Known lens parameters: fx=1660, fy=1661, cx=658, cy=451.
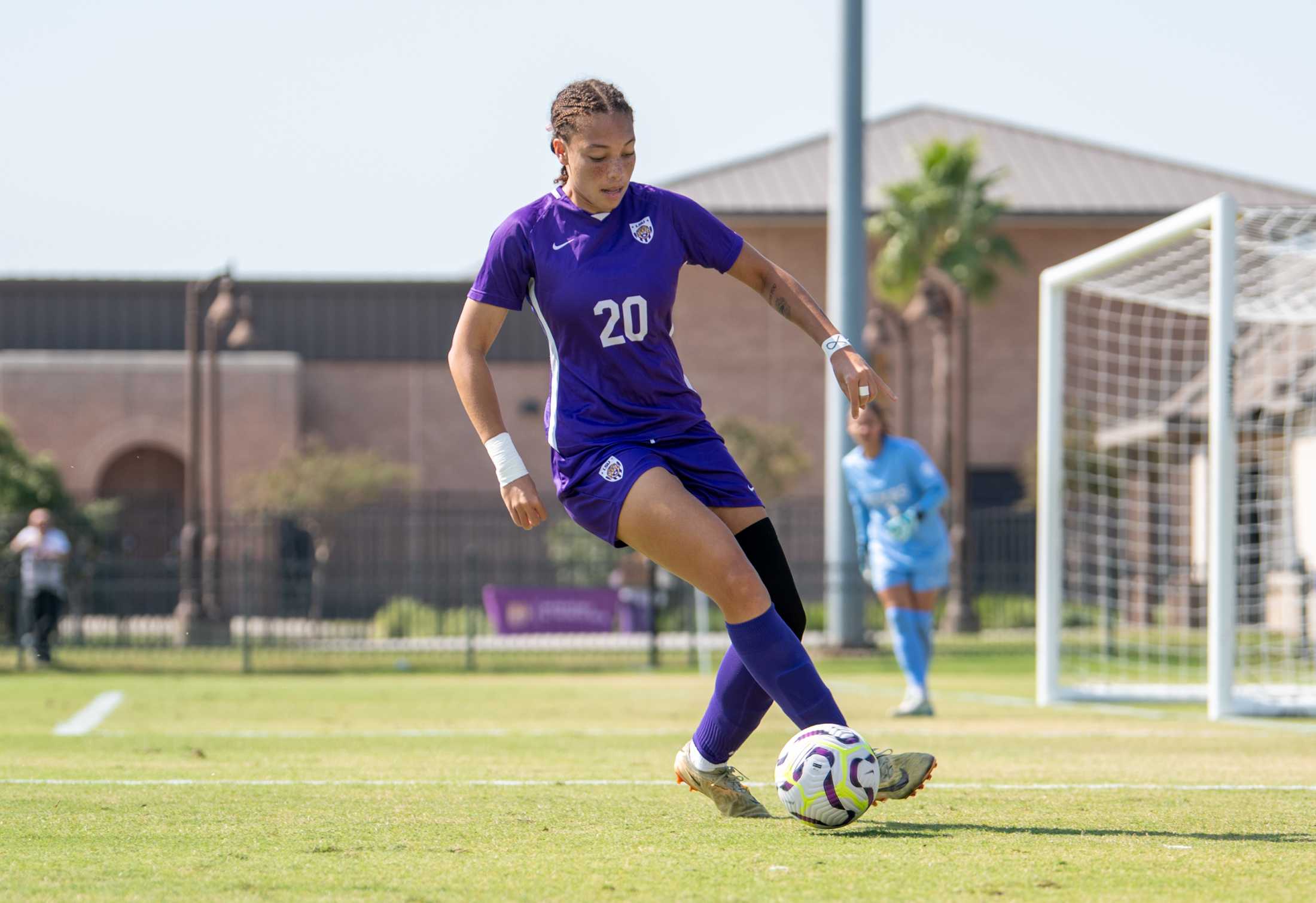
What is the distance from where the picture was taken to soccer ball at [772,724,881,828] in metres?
4.49

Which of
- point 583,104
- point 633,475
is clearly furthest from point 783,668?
point 583,104

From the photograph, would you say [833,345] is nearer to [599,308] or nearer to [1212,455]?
[599,308]

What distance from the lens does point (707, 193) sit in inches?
1694

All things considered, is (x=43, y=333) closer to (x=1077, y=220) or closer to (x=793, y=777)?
(x=1077, y=220)

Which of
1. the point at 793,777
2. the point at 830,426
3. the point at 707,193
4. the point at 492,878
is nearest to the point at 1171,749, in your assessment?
the point at 793,777

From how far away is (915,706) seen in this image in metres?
10.6

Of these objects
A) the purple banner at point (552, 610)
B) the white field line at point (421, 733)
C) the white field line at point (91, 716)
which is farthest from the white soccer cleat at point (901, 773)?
the purple banner at point (552, 610)

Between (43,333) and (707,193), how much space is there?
1823cm

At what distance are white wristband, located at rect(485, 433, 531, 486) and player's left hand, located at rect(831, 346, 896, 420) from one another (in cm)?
95

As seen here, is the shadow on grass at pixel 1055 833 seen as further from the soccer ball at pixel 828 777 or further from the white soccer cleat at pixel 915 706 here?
the white soccer cleat at pixel 915 706

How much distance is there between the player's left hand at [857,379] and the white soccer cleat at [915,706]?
6095mm

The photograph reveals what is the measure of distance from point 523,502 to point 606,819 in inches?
40.2

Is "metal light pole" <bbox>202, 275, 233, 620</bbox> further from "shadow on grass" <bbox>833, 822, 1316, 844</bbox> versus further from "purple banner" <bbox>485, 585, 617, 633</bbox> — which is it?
"shadow on grass" <bbox>833, 822, 1316, 844</bbox>

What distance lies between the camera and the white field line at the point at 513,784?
19.3 ft
